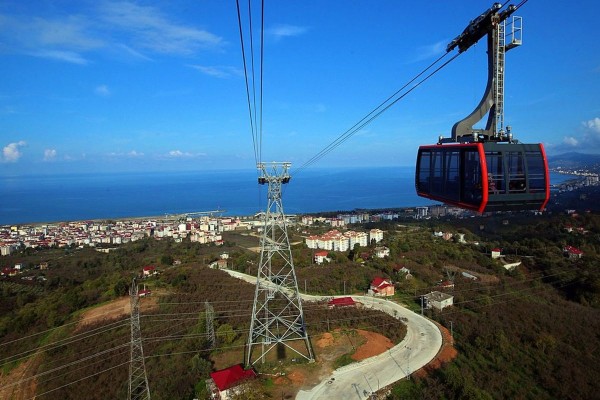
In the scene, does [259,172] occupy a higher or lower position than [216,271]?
higher

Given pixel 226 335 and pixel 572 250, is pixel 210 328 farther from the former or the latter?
pixel 572 250

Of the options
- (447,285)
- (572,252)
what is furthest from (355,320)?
(572,252)

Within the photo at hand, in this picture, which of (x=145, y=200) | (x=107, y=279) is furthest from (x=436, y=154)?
(x=145, y=200)

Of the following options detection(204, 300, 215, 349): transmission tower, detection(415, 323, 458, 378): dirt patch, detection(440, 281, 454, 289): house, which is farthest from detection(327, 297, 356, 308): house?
detection(204, 300, 215, 349): transmission tower

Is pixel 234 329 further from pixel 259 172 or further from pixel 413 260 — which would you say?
pixel 413 260

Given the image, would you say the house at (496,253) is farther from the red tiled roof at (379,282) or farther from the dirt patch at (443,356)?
the dirt patch at (443,356)

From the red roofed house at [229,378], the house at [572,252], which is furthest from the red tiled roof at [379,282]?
the house at [572,252]
